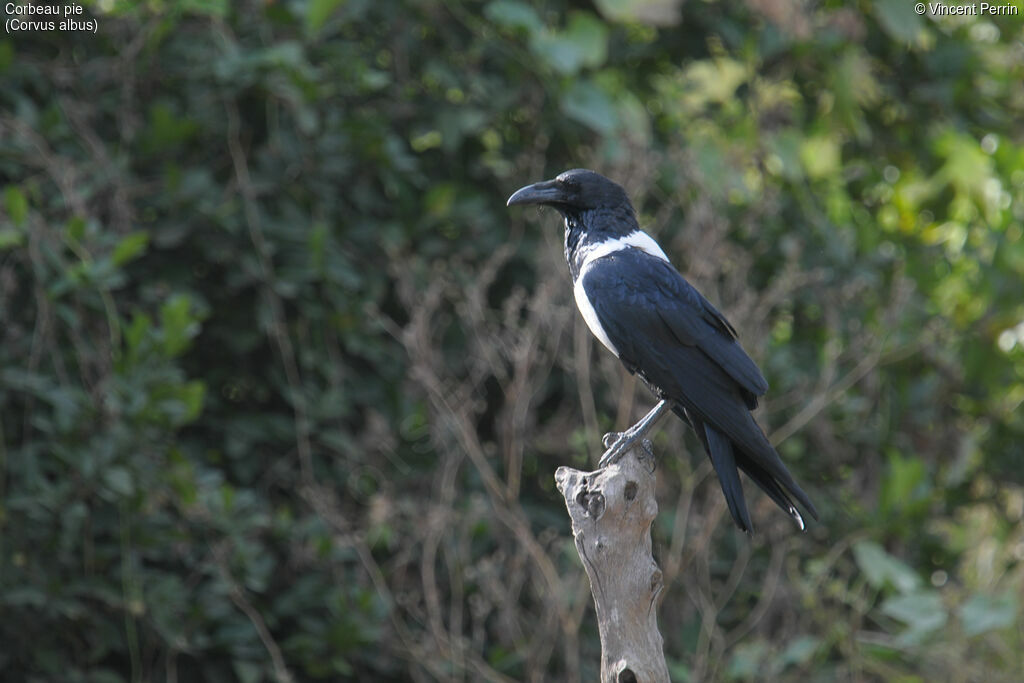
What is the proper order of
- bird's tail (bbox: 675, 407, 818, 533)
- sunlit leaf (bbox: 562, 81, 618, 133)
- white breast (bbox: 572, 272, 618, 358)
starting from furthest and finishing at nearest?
sunlit leaf (bbox: 562, 81, 618, 133)
white breast (bbox: 572, 272, 618, 358)
bird's tail (bbox: 675, 407, 818, 533)

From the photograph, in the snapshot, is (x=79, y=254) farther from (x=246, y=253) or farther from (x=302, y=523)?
(x=302, y=523)

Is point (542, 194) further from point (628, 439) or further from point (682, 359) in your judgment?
point (628, 439)

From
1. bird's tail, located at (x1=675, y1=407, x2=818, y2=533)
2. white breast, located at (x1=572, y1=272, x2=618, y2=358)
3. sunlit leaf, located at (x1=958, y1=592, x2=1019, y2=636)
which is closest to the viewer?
bird's tail, located at (x1=675, y1=407, x2=818, y2=533)

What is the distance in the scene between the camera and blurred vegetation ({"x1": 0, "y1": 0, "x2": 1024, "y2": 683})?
3.92 m

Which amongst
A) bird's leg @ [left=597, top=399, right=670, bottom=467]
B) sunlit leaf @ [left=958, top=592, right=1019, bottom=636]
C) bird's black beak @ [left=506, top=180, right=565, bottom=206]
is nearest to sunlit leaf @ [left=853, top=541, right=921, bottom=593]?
sunlit leaf @ [left=958, top=592, right=1019, bottom=636]

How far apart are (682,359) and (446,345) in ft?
5.60

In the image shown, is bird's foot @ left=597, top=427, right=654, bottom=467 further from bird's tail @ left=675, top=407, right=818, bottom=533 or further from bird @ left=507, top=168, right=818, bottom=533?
bird's tail @ left=675, top=407, right=818, bottom=533

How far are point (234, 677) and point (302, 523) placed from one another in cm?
58

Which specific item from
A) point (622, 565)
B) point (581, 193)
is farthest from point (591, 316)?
point (622, 565)

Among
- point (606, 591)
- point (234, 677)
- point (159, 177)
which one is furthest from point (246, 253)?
point (606, 591)

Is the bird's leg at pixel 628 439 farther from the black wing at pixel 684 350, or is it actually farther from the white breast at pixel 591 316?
the white breast at pixel 591 316

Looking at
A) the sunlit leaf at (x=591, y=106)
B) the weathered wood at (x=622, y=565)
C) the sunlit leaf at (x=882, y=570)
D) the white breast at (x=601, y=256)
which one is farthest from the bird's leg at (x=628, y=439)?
the sunlit leaf at (x=882, y=570)

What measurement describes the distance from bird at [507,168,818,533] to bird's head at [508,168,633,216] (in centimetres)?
22

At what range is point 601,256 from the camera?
10.6 ft
